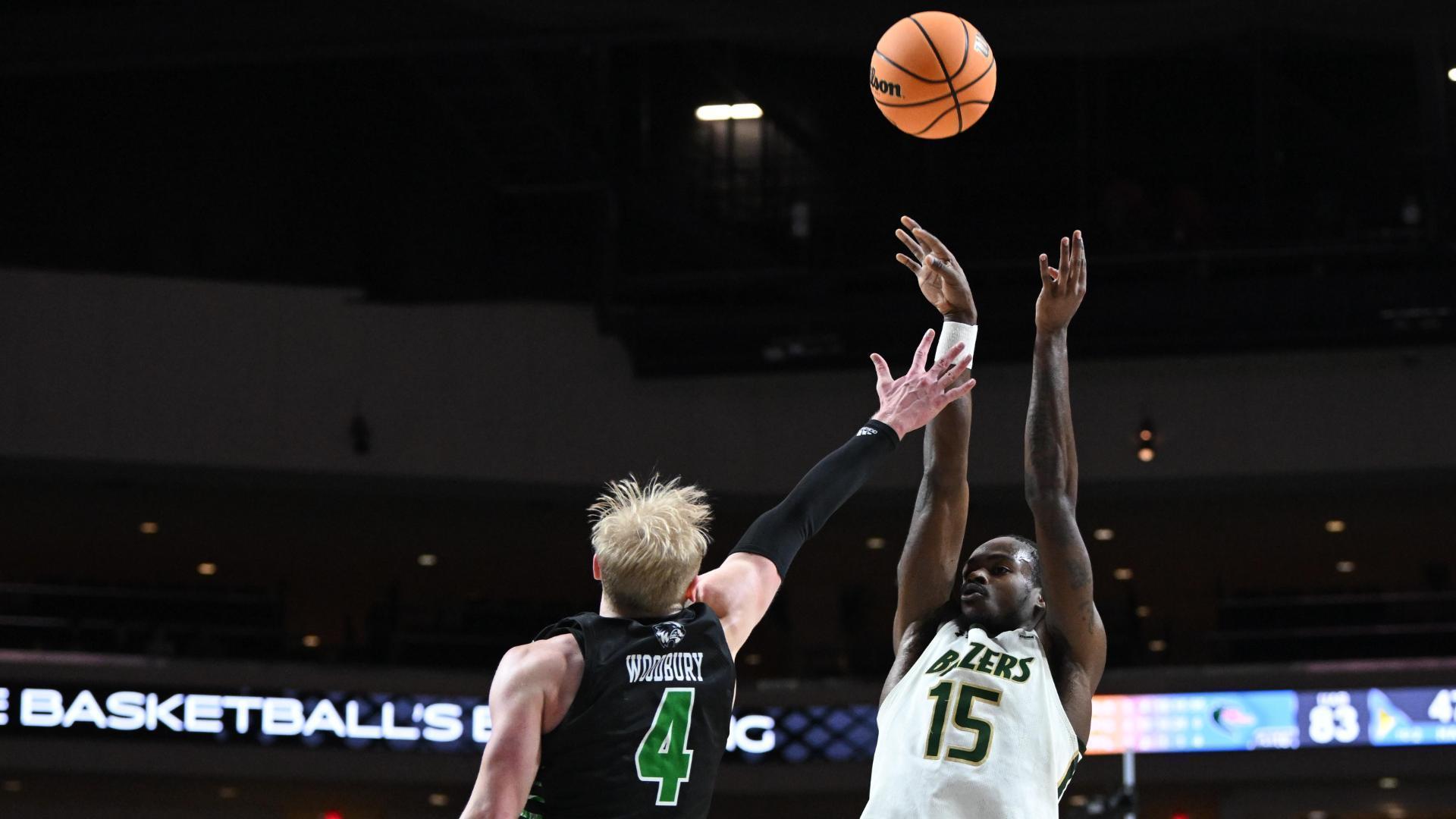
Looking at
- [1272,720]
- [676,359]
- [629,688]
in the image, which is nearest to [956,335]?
[629,688]

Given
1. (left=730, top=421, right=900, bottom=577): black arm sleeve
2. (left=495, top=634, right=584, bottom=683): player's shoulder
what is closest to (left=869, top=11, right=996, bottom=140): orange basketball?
(left=730, top=421, right=900, bottom=577): black arm sleeve

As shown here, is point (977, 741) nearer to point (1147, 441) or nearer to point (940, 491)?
point (940, 491)

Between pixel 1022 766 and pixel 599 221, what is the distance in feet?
58.3

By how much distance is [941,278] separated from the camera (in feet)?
18.3

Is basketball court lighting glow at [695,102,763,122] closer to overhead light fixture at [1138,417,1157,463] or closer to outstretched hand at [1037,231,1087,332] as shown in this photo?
overhead light fixture at [1138,417,1157,463]

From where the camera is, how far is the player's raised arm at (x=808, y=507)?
4078 mm

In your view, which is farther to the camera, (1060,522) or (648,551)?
(1060,522)

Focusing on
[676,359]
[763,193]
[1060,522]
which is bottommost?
[1060,522]

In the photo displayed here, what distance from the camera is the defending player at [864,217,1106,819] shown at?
4918 mm

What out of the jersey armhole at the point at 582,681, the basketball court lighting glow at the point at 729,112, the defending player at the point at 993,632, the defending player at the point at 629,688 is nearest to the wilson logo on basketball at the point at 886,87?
the defending player at the point at 993,632

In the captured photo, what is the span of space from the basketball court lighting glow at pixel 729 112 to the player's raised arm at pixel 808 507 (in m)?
16.3

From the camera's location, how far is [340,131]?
23.2 meters

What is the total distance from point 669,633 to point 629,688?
0.17 m

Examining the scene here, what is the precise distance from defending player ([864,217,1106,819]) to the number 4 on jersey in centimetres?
138
